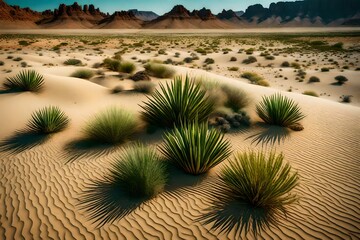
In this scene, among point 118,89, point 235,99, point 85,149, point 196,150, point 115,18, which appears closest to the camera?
point 196,150

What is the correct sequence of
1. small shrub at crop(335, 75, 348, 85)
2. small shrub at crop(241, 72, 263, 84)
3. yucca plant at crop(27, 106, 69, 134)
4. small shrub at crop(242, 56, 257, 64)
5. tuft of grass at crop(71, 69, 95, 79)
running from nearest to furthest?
1. yucca plant at crop(27, 106, 69, 134)
2. tuft of grass at crop(71, 69, 95, 79)
3. small shrub at crop(335, 75, 348, 85)
4. small shrub at crop(241, 72, 263, 84)
5. small shrub at crop(242, 56, 257, 64)

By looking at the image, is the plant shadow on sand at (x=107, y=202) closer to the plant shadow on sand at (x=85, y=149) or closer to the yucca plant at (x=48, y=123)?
the plant shadow on sand at (x=85, y=149)

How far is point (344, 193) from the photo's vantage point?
4719mm

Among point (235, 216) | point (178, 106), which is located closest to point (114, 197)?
point (235, 216)

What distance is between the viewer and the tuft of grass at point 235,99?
8.79m

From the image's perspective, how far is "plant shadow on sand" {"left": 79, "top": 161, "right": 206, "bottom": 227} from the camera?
420 cm

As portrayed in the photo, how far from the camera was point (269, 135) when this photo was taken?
7047mm

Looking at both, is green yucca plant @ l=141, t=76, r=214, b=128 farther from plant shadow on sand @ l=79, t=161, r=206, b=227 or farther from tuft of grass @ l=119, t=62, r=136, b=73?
tuft of grass @ l=119, t=62, r=136, b=73

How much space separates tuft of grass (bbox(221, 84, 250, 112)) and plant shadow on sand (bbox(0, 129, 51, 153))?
6074 millimetres

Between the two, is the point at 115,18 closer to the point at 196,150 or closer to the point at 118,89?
the point at 118,89

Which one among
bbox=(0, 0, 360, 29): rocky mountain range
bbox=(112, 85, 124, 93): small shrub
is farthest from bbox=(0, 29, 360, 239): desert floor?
bbox=(0, 0, 360, 29): rocky mountain range

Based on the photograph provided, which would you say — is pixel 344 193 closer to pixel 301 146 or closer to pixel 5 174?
pixel 301 146

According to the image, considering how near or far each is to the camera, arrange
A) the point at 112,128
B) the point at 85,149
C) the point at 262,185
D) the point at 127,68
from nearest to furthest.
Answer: the point at 262,185
the point at 85,149
the point at 112,128
the point at 127,68

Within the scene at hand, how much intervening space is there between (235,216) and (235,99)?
18.2ft
